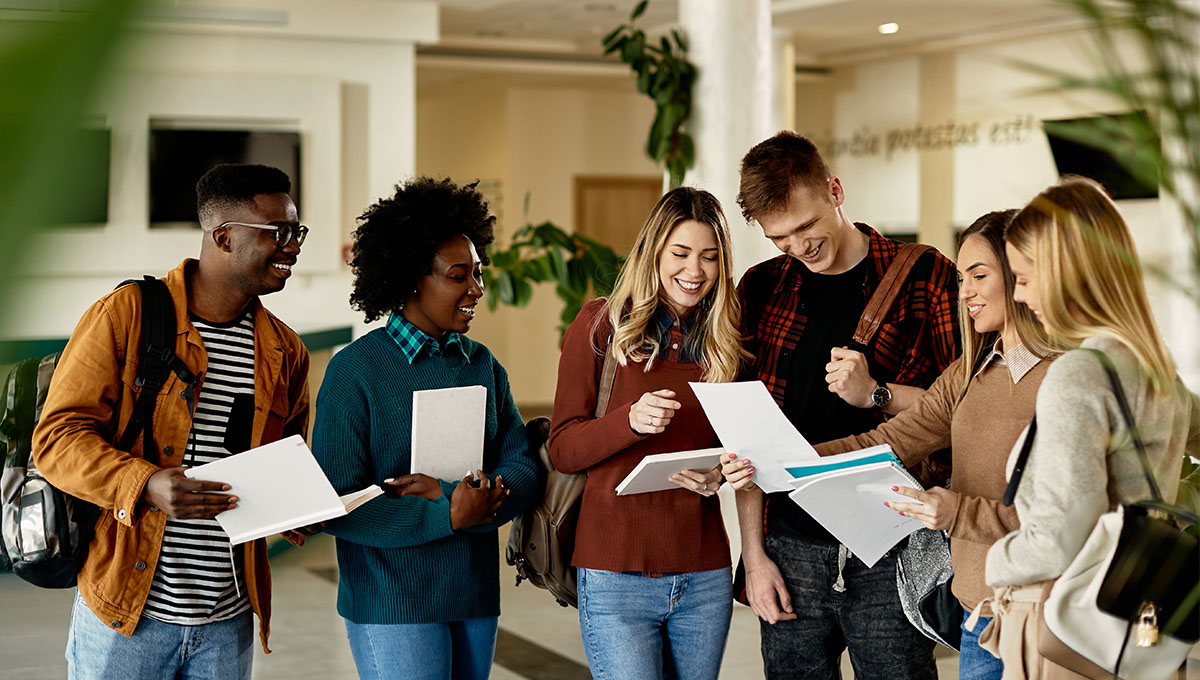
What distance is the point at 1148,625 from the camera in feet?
5.43

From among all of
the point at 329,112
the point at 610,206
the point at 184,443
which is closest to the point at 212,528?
the point at 184,443

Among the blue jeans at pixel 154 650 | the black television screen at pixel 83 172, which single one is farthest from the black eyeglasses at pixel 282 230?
the black television screen at pixel 83 172

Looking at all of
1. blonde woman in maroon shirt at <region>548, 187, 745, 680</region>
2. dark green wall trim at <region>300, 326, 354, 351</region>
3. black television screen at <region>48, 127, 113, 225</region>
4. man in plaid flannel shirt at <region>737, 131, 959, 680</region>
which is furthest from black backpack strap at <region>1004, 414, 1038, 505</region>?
dark green wall trim at <region>300, 326, 354, 351</region>

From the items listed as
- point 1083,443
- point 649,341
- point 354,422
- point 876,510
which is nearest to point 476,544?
point 354,422

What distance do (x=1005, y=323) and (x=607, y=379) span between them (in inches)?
33.3

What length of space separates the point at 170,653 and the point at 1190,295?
191 centimetres

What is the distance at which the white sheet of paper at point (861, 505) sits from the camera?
82.8 inches

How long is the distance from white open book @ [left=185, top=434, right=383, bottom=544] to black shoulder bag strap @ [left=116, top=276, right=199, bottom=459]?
153 mm

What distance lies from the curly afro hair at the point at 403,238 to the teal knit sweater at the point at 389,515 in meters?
0.10

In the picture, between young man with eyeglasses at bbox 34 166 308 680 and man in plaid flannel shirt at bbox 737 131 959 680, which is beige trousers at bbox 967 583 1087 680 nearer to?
man in plaid flannel shirt at bbox 737 131 959 680

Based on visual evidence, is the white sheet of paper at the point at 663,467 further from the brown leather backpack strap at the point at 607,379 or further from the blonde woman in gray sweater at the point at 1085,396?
the blonde woman in gray sweater at the point at 1085,396

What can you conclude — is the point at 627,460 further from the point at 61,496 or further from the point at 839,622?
the point at 61,496

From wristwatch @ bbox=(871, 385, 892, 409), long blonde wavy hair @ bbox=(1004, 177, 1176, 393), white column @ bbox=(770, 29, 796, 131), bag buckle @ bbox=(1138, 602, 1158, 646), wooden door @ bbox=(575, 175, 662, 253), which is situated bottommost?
bag buckle @ bbox=(1138, 602, 1158, 646)

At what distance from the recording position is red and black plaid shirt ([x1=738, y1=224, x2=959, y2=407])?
247 cm
